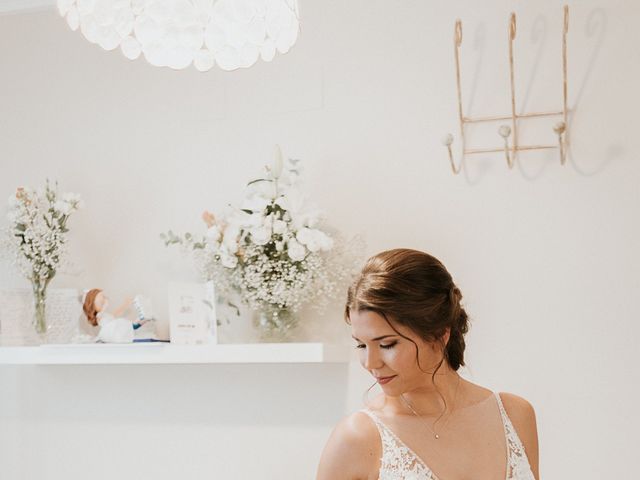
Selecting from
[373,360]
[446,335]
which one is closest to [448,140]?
[446,335]

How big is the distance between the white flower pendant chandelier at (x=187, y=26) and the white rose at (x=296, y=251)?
88 centimetres

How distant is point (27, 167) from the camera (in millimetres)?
3170

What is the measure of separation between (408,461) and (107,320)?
1278 mm

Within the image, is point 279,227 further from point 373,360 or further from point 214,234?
point 373,360

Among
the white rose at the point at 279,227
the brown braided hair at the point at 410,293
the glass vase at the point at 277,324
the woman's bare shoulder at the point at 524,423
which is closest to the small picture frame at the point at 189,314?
the glass vase at the point at 277,324

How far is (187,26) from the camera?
5.36 ft

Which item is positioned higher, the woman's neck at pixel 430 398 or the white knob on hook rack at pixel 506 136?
the white knob on hook rack at pixel 506 136

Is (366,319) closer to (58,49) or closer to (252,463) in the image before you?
(252,463)

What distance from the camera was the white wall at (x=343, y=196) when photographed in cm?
246

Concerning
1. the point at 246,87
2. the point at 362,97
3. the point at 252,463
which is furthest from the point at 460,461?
the point at 246,87

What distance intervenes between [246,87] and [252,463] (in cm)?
120

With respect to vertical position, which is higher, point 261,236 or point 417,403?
point 261,236

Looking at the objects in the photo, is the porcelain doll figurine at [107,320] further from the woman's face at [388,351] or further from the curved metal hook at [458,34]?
the curved metal hook at [458,34]

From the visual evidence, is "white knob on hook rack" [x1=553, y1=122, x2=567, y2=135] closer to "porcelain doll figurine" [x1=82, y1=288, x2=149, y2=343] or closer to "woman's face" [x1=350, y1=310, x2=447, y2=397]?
"woman's face" [x1=350, y1=310, x2=447, y2=397]
